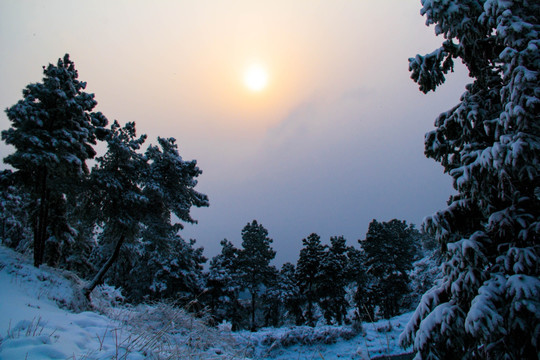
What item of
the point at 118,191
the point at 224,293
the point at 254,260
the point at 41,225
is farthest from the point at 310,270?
the point at 41,225

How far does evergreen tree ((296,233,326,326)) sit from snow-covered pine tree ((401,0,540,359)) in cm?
3474

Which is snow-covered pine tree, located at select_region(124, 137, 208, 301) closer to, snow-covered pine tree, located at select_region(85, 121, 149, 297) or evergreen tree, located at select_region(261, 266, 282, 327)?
snow-covered pine tree, located at select_region(85, 121, 149, 297)

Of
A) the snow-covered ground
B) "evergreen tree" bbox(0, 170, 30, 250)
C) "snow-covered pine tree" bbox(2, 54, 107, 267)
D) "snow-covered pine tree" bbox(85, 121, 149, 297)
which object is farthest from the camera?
"evergreen tree" bbox(0, 170, 30, 250)

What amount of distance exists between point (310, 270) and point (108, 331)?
122 ft

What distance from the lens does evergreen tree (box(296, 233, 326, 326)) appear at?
38.8 metres

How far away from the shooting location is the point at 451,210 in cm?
554

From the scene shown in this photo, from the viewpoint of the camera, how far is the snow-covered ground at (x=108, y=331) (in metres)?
3.53

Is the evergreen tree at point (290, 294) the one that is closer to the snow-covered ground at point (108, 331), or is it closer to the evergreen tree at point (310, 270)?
the evergreen tree at point (310, 270)

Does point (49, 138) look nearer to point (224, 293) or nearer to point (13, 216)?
point (13, 216)

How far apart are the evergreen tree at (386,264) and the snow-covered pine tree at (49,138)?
3584 centimetres

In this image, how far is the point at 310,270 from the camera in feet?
130

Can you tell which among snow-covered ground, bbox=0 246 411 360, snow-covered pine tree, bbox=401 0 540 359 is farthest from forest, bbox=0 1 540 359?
snow-covered ground, bbox=0 246 411 360

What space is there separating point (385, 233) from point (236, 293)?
22.8 m

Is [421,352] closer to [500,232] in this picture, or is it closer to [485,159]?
[500,232]
